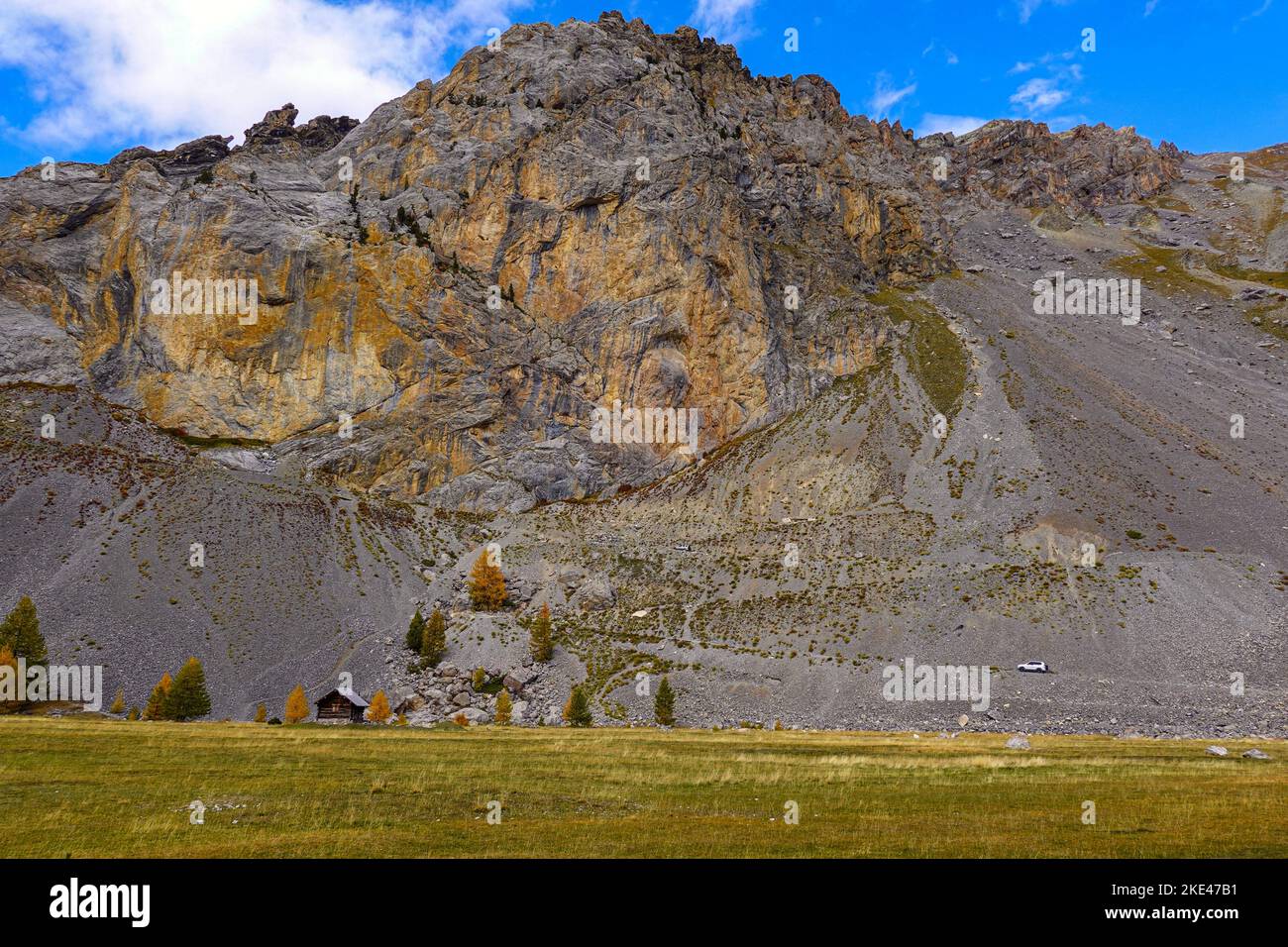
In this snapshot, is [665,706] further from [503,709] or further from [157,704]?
[157,704]

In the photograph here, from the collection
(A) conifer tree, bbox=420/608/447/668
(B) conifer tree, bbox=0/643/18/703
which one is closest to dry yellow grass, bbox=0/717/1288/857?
(B) conifer tree, bbox=0/643/18/703

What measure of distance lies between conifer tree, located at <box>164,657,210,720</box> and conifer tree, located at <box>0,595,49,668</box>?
41.4 feet

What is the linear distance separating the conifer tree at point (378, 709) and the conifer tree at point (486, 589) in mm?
22543

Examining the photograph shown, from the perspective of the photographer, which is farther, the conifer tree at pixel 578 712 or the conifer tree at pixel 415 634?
the conifer tree at pixel 415 634

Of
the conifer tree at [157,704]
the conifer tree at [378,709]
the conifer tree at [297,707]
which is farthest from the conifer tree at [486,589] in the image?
the conifer tree at [157,704]

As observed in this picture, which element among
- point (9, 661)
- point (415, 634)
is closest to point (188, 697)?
point (9, 661)

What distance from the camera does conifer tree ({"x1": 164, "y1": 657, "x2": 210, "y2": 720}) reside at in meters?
54.5

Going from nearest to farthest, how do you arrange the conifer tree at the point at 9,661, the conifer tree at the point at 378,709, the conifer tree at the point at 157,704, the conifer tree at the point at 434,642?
the conifer tree at the point at 157,704 < the conifer tree at the point at 9,661 < the conifer tree at the point at 378,709 < the conifer tree at the point at 434,642

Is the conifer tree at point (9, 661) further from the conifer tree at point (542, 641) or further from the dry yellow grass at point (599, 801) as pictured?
the conifer tree at point (542, 641)

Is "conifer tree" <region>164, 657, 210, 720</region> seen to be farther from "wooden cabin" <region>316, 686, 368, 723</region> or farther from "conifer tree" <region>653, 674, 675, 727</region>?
"conifer tree" <region>653, 674, 675, 727</region>

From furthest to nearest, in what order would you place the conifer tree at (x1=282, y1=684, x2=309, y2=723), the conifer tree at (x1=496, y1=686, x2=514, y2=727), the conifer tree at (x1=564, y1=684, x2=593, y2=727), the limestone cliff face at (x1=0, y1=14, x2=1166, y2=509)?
the limestone cliff face at (x1=0, y1=14, x2=1166, y2=509), the conifer tree at (x1=496, y1=686, x2=514, y2=727), the conifer tree at (x1=564, y1=684, x2=593, y2=727), the conifer tree at (x1=282, y1=684, x2=309, y2=723)

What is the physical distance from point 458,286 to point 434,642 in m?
68.0

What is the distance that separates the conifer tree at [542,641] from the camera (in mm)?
75438

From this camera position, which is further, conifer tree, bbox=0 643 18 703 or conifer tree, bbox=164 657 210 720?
conifer tree, bbox=0 643 18 703
